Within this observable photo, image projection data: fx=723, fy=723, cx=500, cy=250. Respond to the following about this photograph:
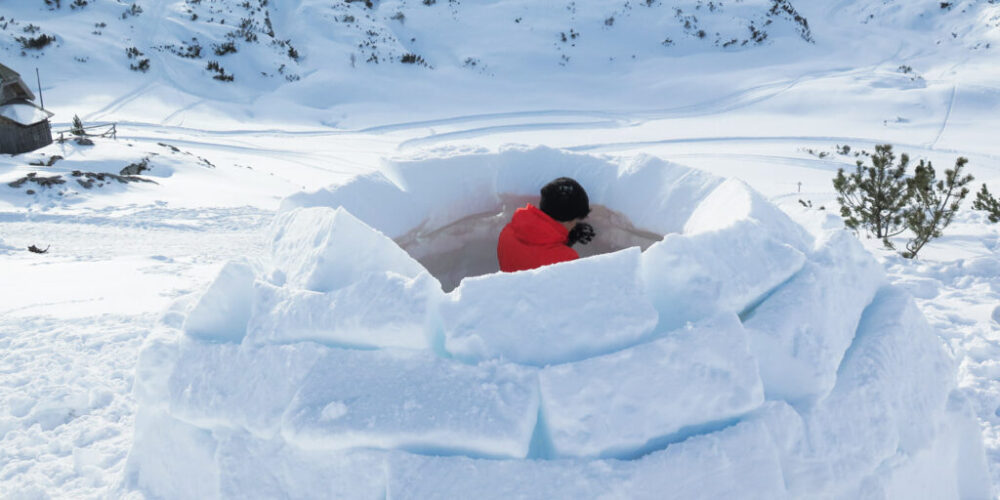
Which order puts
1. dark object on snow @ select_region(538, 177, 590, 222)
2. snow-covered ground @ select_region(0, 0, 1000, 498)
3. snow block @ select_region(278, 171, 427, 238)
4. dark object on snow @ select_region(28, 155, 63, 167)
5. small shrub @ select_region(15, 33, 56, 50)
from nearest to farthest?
snow block @ select_region(278, 171, 427, 238) → dark object on snow @ select_region(538, 177, 590, 222) → snow-covered ground @ select_region(0, 0, 1000, 498) → dark object on snow @ select_region(28, 155, 63, 167) → small shrub @ select_region(15, 33, 56, 50)

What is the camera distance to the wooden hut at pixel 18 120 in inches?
412

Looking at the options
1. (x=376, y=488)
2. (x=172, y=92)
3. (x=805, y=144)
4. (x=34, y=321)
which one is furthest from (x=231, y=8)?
(x=376, y=488)

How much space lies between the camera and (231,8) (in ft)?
67.3

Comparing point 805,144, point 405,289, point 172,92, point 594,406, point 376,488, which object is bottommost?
point 172,92

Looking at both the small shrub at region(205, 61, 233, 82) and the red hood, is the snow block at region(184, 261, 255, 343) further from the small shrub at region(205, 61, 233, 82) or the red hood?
the small shrub at region(205, 61, 233, 82)

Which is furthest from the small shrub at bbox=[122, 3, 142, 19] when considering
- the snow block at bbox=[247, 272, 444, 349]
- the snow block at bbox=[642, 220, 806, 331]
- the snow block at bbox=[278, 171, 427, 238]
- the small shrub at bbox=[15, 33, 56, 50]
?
the snow block at bbox=[642, 220, 806, 331]

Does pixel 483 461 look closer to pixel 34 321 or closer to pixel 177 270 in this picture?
pixel 34 321

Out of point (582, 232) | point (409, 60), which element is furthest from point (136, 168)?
point (409, 60)

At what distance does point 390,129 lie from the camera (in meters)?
14.7

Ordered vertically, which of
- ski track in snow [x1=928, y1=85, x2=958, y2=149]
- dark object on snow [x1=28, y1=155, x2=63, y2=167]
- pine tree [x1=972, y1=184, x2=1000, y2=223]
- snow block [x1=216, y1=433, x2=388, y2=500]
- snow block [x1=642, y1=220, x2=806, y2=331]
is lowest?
dark object on snow [x1=28, y1=155, x2=63, y2=167]

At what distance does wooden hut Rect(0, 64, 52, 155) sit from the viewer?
10.5 m

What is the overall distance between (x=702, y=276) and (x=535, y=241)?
0.92 m

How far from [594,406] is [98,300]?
3.85m

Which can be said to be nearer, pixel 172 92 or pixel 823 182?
pixel 823 182
